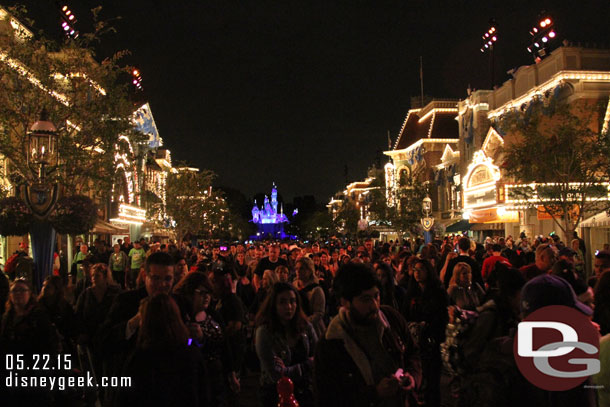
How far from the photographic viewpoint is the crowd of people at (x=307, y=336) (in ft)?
11.7

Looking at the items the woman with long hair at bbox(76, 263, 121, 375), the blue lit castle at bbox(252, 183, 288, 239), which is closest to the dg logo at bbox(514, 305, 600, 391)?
the woman with long hair at bbox(76, 263, 121, 375)

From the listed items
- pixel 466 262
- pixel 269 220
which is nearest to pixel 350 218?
pixel 466 262

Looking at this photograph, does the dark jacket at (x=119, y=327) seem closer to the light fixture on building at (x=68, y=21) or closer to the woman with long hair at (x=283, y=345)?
the woman with long hair at (x=283, y=345)

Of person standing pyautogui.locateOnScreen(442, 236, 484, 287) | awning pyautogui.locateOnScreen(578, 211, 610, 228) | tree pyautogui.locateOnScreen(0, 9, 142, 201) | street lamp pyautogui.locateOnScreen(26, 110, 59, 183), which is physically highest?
tree pyautogui.locateOnScreen(0, 9, 142, 201)

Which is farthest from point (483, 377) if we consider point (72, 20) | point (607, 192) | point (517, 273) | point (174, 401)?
point (72, 20)

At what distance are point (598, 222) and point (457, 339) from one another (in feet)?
65.9

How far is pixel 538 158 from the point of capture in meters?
21.3

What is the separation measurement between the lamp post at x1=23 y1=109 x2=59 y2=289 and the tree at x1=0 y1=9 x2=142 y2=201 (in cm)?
334

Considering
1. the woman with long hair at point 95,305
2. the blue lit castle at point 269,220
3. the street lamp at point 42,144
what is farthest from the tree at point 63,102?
the blue lit castle at point 269,220

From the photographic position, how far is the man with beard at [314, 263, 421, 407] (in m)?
3.57

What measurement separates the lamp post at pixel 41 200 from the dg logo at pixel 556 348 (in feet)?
30.4

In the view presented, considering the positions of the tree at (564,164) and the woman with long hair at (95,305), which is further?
the tree at (564,164)

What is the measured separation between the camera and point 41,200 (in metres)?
10.6

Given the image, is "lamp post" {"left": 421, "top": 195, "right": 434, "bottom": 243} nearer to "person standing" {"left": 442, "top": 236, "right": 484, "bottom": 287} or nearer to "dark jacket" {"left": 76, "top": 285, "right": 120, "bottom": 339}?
"person standing" {"left": 442, "top": 236, "right": 484, "bottom": 287}
